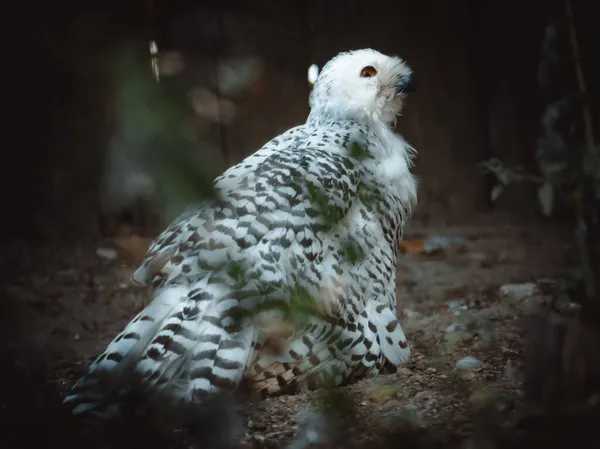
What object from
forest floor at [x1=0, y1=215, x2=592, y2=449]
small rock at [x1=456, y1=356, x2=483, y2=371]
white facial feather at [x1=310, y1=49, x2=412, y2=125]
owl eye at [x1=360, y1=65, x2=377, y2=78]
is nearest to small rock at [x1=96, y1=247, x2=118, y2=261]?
forest floor at [x1=0, y1=215, x2=592, y2=449]

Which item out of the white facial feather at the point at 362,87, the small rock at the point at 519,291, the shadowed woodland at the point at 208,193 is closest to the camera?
the shadowed woodland at the point at 208,193

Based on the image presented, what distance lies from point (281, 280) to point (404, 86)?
142cm

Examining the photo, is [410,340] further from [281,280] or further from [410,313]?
[281,280]

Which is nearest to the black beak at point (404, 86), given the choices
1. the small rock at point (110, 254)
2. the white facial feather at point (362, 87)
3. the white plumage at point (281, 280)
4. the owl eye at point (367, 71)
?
the white facial feather at point (362, 87)

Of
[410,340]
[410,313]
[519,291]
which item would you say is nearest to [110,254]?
[410,313]

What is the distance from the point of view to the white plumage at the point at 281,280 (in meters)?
1.64

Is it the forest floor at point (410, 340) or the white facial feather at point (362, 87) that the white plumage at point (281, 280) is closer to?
the forest floor at point (410, 340)

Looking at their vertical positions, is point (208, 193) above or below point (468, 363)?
above

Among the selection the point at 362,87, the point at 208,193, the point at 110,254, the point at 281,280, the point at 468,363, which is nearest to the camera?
the point at 208,193

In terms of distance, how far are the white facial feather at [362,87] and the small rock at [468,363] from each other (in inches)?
41.8

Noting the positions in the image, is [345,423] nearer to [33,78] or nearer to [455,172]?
[33,78]

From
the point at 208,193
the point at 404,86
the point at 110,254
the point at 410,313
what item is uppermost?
the point at 404,86

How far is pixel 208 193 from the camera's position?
0.60 m

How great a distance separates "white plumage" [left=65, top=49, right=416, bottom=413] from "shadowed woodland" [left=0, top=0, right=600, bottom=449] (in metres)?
0.11
